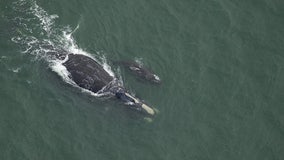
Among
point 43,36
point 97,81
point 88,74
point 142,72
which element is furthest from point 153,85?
point 43,36

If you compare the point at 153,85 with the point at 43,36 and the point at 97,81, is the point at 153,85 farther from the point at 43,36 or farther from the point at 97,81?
the point at 43,36

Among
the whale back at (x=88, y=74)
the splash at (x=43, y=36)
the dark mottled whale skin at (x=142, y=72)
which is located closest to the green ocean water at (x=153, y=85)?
the splash at (x=43, y=36)

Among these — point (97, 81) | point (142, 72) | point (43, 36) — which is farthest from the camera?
point (43, 36)

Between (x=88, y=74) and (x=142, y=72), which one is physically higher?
(x=142, y=72)

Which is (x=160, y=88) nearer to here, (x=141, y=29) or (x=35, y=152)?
(x=141, y=29)

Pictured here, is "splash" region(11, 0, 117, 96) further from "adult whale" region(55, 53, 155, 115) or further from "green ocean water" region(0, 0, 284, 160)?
"adult whale" region(55, 53, 155, 115)

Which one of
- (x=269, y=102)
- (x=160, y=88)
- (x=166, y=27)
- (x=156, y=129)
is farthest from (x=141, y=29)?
(x=269, y=102)
